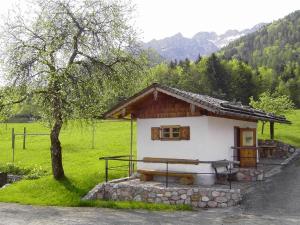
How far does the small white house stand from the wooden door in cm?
34

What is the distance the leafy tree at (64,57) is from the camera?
1956 cm

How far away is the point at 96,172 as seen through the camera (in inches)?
908

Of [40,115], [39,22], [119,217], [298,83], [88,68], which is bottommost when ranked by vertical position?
[119,217]

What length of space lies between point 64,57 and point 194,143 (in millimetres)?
7767

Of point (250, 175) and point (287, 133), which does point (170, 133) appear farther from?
point (287, 133)

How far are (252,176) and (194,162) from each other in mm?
3510

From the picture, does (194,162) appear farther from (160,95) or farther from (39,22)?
(39,22)

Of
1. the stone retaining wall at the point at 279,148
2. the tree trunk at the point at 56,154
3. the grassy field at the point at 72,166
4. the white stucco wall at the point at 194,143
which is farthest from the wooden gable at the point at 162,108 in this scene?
the stone retaining wall at the point at 279,148

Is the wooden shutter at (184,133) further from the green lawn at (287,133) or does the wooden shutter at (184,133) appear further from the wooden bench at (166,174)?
the green lawn at (287,133)

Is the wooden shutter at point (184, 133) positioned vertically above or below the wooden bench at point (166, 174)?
above

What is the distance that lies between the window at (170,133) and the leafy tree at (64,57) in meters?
3.14

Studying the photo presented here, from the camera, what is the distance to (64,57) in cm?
2062

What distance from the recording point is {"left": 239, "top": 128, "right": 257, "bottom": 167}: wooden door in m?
22.4

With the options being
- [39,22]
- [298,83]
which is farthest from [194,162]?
[298,83]
